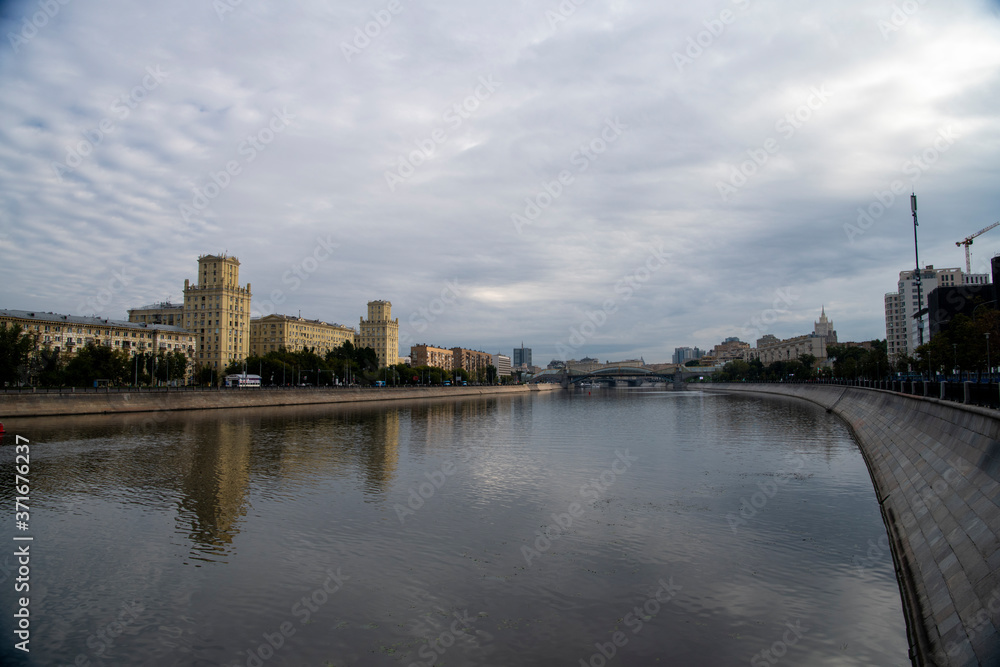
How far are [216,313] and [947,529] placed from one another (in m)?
131

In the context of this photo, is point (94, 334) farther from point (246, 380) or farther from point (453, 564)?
point (453, 564)

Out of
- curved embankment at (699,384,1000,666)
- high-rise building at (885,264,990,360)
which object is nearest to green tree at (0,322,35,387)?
curved embankment at (699,384,1000,666)

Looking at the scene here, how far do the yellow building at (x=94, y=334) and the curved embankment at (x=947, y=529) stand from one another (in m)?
95.8

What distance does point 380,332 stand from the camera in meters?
193

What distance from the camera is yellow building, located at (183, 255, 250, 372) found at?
122 m

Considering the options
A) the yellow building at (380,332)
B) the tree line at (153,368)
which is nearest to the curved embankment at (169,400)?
the tree line at (153,368)

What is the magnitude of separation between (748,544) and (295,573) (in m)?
11.2

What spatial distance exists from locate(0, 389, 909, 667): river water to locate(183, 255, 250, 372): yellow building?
329 feet

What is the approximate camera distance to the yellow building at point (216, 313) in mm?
122312

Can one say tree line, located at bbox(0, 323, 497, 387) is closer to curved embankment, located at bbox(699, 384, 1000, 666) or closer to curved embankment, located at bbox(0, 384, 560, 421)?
curved embankment, located at bbox(0, 384, 560, 421)

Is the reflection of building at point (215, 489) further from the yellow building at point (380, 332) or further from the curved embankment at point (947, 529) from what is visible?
the yellow building at point (380, 332)

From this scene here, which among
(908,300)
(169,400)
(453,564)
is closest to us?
(453,564)

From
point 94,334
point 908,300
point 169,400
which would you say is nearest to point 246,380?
point 169,400

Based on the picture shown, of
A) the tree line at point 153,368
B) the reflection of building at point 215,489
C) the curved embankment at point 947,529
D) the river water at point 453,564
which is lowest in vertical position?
the river water at point 453,564
